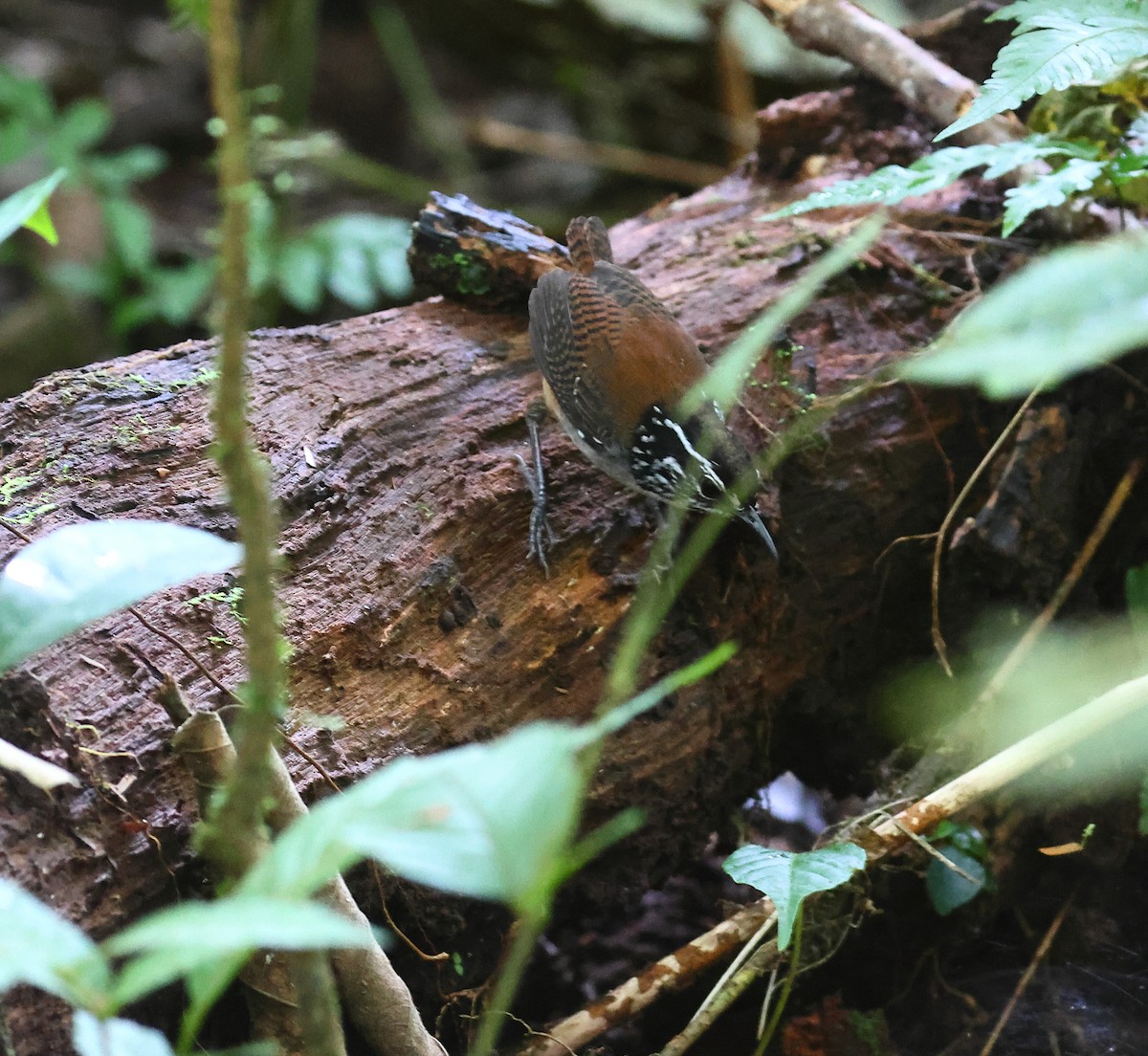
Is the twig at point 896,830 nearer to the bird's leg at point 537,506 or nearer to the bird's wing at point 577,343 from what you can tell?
the bird's leg at point 537,506

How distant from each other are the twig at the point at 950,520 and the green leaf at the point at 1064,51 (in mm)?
787

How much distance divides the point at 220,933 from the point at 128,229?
489 cm

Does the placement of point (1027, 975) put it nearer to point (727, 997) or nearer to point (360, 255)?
point (727, 997)

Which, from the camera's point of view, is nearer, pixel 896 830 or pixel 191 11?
pixel 896 830

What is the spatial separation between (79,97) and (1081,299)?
800 cm

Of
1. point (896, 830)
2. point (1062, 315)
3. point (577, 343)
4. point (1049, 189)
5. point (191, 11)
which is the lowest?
point (896, 830)

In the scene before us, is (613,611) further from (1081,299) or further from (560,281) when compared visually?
(1081,299)

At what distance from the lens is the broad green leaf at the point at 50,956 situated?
1051mm

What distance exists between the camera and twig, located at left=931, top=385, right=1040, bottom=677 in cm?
304

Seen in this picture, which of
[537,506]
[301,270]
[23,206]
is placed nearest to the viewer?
[23,206]

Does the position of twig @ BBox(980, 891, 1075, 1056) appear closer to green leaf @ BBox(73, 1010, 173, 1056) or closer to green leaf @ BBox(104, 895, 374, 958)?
green leaf @ BBox(73, 1010, 173, 1056)

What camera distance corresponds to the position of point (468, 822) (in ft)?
3.34

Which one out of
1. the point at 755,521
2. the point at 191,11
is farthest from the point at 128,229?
the point at 755,521

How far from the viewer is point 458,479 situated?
293 centimetres
